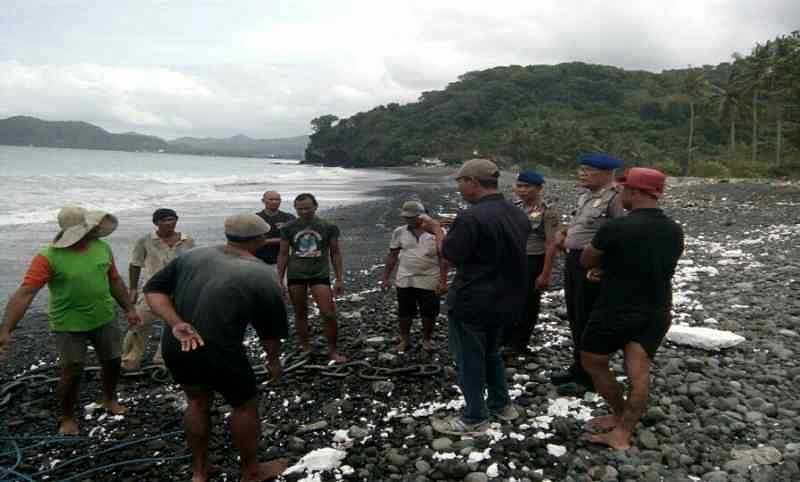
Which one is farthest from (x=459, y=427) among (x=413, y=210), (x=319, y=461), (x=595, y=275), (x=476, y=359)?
(x=413, y=210)

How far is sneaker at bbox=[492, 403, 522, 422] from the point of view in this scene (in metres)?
4.36

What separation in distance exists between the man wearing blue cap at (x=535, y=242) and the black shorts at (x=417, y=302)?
898 millimetres

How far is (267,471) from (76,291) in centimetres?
229

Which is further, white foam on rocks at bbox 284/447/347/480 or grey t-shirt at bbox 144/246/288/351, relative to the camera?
white foam on rocks at bbox 284/447/347/480

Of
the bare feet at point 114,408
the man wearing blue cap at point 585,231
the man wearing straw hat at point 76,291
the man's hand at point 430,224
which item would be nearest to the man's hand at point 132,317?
the man wearing straw hat at point 76,291

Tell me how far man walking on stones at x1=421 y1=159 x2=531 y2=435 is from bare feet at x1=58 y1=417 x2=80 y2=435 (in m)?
3.29

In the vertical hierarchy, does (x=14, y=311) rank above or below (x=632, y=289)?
below

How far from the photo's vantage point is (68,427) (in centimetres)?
482

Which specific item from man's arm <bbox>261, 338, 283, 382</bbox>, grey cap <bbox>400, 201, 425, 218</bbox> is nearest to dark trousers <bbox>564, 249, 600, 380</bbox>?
grey cap <bbox>400, 201, 425, 218</bbox>

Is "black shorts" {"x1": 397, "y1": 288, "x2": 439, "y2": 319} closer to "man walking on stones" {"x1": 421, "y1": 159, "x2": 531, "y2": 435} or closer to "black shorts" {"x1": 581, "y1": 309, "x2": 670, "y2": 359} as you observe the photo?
"man walking on stones" {"x1": 421, "y1": 159, "x2": 531, "y2": 435}

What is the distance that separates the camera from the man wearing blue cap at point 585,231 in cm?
453

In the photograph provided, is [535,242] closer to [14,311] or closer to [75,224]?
[75,224]

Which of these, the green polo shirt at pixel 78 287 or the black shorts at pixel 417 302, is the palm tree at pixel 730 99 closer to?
the black shorts at pixel 417 302

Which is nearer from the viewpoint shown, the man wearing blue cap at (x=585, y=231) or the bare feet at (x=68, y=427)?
the man wearing blue cap at (x=585, y=231)
